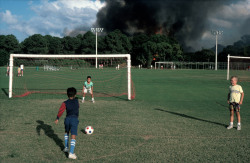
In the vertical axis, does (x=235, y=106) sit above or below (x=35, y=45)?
below

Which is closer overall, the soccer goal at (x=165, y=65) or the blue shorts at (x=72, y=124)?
the blue shorts at (x=72, y=124)

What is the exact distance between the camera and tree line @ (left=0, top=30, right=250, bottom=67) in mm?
98875

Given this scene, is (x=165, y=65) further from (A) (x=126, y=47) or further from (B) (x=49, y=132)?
(B) (x=49, y=132)

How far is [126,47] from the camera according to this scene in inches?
4208

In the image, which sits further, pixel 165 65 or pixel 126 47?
pixel 126 47

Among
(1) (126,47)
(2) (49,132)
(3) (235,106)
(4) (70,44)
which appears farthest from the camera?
(4) (70,44)

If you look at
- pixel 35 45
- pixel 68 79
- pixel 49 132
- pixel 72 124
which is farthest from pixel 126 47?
pixel 72 124

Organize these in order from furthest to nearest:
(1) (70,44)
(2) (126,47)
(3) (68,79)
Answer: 1. (1) (70,44)
2. (2) (126,47)
3. (3) (68,79)

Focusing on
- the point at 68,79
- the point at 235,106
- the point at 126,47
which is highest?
the point at 126,47

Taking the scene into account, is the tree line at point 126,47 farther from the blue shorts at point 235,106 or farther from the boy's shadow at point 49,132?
the boy's shadow at point 49,132

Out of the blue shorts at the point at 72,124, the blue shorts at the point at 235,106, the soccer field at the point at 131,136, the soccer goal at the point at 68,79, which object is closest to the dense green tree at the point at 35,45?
the soccer goal at the point at 68,79

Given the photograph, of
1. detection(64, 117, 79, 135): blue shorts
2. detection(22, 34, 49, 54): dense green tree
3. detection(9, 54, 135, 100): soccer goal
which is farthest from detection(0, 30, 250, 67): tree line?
detection(64, 117, 79, 135): blue shorts

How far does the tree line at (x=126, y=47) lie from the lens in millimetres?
98875

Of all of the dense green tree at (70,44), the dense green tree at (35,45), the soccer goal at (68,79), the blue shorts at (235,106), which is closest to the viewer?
the blue shorts at (235,106)
